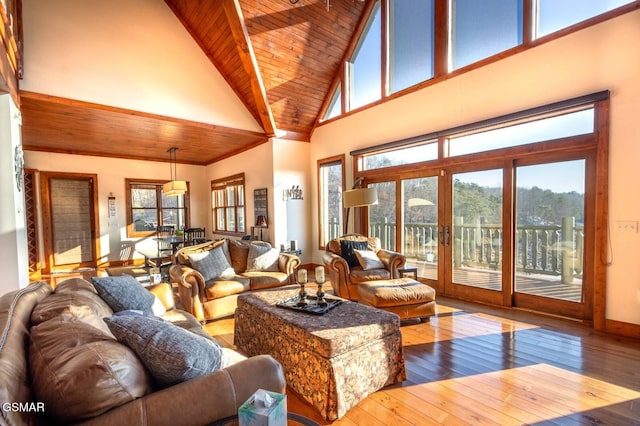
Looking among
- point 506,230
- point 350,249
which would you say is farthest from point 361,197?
point 506,230

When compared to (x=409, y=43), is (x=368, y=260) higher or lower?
lower

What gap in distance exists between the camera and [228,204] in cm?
790

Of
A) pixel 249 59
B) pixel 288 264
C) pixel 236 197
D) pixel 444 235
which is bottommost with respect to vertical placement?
pixel 288 264

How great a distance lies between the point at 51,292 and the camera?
2.01 metres

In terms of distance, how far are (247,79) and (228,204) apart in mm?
3587

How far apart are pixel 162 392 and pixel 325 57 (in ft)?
18.6

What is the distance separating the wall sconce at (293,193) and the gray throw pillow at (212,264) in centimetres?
235

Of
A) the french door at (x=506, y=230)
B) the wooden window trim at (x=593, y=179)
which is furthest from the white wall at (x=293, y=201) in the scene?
the wooden window trim at (x=593, y=179)

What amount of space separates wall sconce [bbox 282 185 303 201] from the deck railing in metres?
2.37

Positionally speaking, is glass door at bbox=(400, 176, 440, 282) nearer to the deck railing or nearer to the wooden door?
the deck railing

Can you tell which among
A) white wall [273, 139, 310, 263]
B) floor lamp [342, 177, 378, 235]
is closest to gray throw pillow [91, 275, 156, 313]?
floor lamp [342, 177, 378, 235]

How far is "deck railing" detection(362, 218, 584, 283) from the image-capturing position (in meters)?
3.48

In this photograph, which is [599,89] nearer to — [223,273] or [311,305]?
[311,305]

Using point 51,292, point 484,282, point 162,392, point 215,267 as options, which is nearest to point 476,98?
point 484,282
